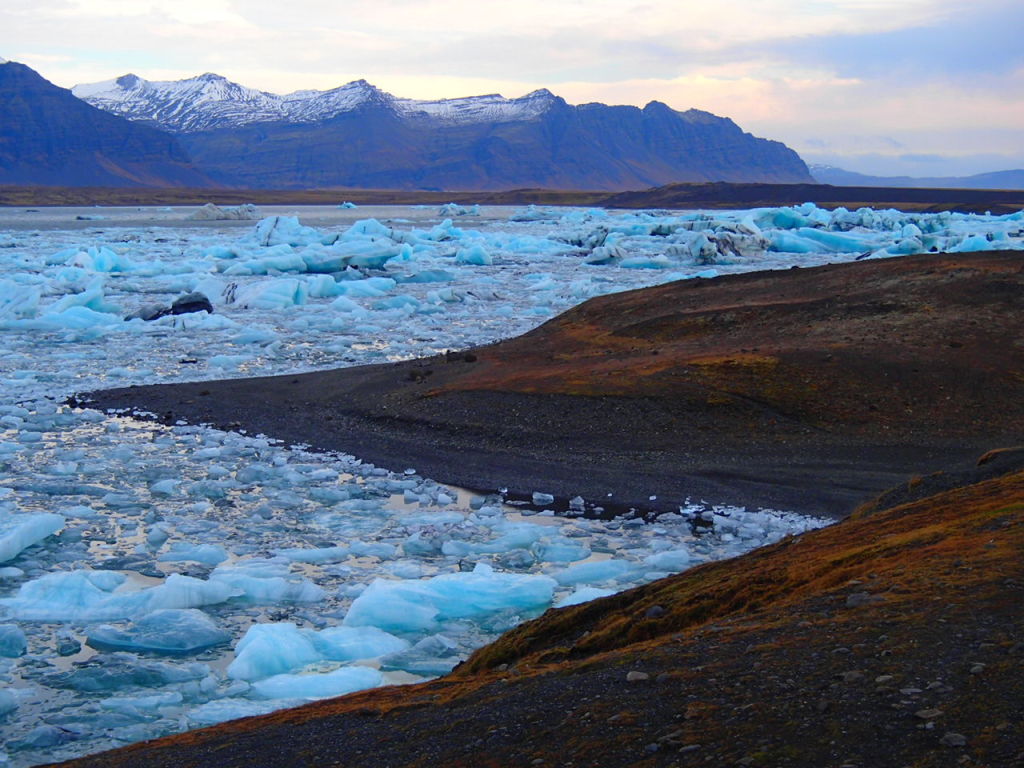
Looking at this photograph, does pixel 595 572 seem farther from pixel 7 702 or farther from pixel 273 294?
pixel 273 294

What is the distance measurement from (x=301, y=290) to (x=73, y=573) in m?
21.1

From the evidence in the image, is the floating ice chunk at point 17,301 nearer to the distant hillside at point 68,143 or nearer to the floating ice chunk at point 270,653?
the floating ice chunk at point 270,653

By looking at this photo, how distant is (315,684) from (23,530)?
3925 millimetres

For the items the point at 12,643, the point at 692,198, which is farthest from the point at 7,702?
the point at 692,198

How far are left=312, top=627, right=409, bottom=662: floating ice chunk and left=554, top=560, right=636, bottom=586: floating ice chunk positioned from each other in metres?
1.73

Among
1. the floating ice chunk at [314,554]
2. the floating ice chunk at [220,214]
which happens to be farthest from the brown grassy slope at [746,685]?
the floating ice chunk at [220,214]

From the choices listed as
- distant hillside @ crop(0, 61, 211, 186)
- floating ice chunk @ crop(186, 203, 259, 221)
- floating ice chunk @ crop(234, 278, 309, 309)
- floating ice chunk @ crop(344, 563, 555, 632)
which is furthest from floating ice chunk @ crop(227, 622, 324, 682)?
distant hillside @ crop(0, 61, 211, 186)

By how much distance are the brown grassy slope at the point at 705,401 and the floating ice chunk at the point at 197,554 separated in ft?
10.6

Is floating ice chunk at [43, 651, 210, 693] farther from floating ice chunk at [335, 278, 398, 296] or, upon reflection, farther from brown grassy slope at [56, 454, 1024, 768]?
floating ice chunk at [335, 278, 398, 296]

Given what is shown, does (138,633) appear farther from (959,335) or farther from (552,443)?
(959,335)

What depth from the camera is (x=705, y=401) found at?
45.7ft

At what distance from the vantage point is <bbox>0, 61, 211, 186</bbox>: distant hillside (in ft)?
553

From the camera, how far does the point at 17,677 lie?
270 inches

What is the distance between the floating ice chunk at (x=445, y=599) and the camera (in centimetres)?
784
